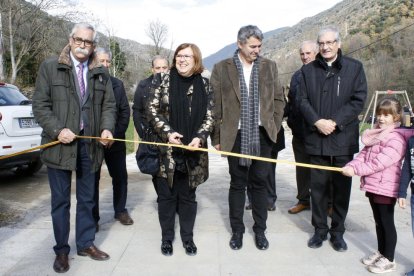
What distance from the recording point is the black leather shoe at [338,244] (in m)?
3.65

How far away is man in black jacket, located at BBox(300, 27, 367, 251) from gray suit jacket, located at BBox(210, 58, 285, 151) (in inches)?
13.1

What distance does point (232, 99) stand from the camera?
3.73 meters

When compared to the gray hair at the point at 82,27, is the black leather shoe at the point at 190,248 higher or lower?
lower

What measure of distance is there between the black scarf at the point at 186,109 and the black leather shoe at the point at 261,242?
959 mm

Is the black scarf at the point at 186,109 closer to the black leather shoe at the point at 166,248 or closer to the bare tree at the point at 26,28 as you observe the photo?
the black leather shoe at the point at 166,248

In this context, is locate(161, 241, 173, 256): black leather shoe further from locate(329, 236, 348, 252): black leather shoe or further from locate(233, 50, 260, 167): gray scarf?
locate(329, 236, 348, 252): black leather shoe

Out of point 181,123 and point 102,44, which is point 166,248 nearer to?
point 181,123

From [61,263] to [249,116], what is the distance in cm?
205

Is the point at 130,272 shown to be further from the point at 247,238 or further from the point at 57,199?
the point at 247,238

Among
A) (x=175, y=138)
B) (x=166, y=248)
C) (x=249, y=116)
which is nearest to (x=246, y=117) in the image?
(x=249, y=116)

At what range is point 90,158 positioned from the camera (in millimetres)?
3377

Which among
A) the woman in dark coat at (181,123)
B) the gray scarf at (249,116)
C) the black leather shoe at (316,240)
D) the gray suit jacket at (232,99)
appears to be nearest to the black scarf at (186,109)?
the woman in dark coat at (181,123)

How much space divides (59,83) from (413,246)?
3.48 metres

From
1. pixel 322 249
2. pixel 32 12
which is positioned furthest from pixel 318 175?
Answer: pixel 32 12
